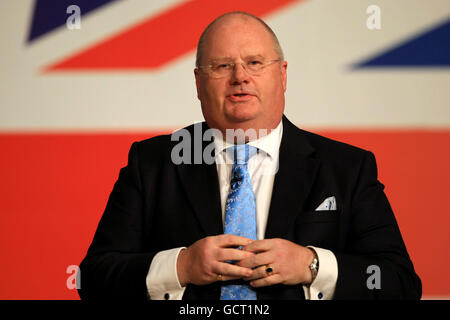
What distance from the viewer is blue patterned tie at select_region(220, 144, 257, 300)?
1493mm

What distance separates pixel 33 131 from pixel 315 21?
1.45 m

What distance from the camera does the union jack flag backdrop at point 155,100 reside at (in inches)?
108

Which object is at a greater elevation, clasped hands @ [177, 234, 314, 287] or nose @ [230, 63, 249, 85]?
nose @ [230, 63, 249, 85]

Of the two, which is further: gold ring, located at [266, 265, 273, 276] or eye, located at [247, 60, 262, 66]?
eye, located at [247, 60, 262, 66]

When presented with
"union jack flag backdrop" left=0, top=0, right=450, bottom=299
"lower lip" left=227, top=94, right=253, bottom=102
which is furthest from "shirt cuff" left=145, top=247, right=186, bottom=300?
"union jack flag backdrop" left=0, top=0, right=450, bottom=299

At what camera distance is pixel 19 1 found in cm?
289

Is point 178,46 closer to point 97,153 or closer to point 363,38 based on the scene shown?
point 97,153

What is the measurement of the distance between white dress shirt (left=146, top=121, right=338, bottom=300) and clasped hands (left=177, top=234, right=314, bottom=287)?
7 cm
